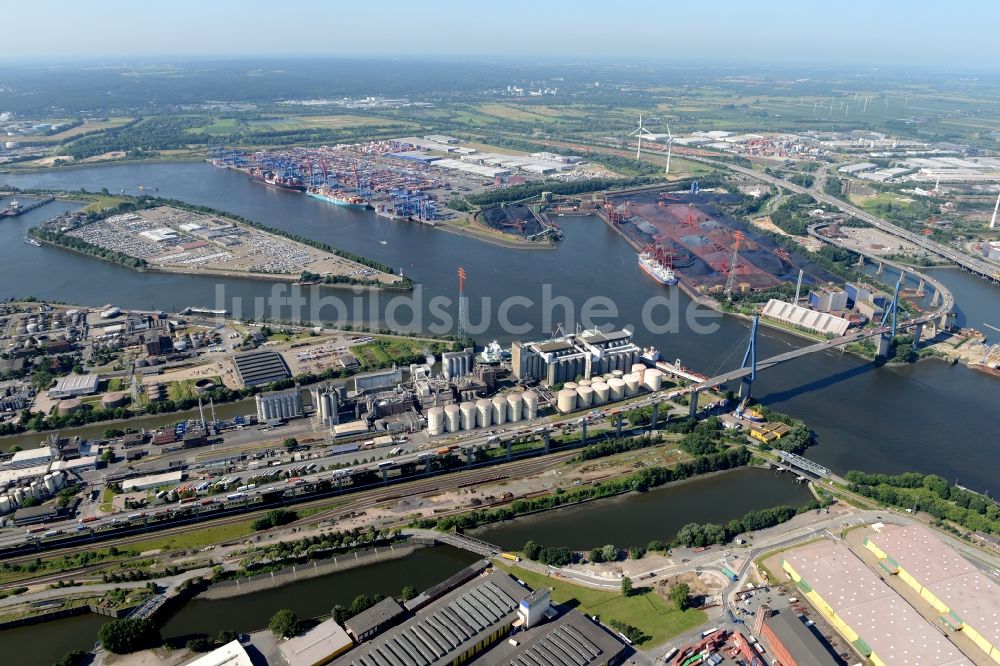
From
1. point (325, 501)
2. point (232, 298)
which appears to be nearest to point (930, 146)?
point (232, 298)

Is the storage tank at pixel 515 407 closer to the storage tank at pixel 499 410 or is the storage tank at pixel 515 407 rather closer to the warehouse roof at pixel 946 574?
the storage tank at pixel 499 410

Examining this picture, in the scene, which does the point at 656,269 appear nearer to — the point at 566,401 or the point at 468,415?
the point at 566,401

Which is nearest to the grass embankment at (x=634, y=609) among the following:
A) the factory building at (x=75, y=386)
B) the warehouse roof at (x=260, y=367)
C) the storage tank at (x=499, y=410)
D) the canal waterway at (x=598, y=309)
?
the storage tank at (x=499, y=410)

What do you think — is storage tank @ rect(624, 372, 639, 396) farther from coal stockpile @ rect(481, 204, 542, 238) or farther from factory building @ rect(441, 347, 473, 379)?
coal stockpile @ rect(481, 204, 542, 238)

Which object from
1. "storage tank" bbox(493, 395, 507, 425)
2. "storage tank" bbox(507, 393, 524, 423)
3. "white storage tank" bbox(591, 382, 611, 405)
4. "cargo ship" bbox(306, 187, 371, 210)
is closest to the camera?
"storage tank" bbox(493, 395, 507, 425)

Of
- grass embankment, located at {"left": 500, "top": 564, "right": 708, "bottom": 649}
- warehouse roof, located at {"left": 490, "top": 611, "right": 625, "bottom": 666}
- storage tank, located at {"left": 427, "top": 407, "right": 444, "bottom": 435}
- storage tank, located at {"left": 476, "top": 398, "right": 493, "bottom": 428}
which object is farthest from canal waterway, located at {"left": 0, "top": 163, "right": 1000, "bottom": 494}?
warehouse roof, located at {"left": 490, "top": 611, "right": 625, "bottom": 666}

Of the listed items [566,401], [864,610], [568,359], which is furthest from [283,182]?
[864,610]

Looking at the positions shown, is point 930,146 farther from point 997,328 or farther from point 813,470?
point 813,470
